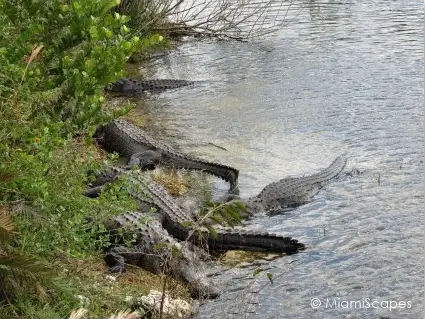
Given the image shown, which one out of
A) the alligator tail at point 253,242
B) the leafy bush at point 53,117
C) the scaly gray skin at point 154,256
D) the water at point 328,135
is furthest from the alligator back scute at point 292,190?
the leafy bush at point 53,117

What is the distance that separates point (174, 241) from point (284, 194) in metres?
1.65

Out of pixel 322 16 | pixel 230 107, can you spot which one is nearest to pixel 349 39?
pixel 322 16

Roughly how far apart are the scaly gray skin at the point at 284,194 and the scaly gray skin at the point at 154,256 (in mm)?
1220

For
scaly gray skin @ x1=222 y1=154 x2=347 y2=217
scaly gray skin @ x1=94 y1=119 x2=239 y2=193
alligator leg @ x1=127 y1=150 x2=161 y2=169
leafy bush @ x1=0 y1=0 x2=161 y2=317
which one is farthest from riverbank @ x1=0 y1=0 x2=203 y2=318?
alligator leg @ x1=127 y1=150 x2=161 y2=169

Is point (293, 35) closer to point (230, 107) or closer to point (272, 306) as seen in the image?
point (230, 107)

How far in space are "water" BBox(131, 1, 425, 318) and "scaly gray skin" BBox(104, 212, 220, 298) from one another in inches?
7.7

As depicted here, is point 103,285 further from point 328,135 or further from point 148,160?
point 328,135

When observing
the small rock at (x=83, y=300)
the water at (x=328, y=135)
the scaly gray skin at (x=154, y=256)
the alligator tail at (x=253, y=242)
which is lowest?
the water at (x=328, y=135)

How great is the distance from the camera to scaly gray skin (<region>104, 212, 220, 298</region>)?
5.80 metres

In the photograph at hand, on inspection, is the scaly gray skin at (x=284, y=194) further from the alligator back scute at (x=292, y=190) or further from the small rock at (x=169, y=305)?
the small rock at (x=169, y=305)

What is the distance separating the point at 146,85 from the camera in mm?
12703

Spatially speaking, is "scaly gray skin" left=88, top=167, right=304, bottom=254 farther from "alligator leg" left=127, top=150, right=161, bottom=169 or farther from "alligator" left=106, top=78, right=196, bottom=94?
"alligator" left=106, top=78, right=196, bottom=94

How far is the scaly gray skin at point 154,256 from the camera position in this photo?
580 centimetres

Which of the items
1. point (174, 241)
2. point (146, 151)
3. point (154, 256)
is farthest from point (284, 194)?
point (146, 151)
